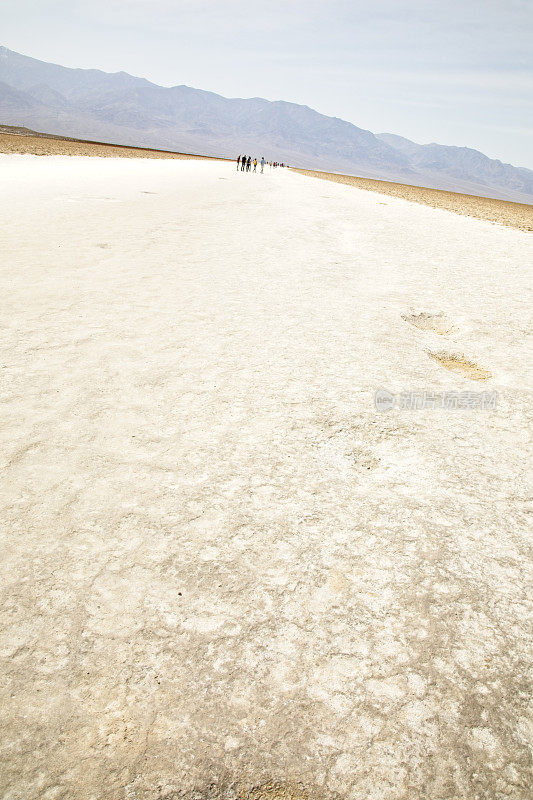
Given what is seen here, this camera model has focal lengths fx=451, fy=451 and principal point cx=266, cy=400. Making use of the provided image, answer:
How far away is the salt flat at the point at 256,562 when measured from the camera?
174 centimetres

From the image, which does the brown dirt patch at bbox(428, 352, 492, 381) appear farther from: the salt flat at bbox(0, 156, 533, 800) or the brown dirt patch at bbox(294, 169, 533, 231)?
the brown dirt patch at bbox(294, 169, 533, 231)

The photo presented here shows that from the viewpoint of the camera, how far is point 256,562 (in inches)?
98.1

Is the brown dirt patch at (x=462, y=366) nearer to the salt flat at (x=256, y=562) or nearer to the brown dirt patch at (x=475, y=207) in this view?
the salt flat at (x=256, y=562)

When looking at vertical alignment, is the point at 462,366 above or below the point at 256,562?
above

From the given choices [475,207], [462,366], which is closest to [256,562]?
[462,366]

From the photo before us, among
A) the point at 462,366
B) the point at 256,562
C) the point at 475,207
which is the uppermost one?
the point at 475,207

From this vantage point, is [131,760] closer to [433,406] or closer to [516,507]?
[516,507]

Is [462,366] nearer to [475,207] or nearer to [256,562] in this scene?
[256,562]

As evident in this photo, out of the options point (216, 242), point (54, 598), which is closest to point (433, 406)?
point (54, 598)

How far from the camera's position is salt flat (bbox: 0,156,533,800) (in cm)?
174

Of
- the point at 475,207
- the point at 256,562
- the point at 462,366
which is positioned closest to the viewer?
the point at 256,562

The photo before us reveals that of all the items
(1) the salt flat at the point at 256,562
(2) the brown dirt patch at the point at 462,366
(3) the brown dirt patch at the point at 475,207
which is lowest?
(1) the salt flat at the point at 256,562

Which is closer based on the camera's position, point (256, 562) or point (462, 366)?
point (256, 562)

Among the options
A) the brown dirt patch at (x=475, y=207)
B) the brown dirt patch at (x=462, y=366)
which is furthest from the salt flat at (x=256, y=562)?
the brown dirt patch at (x=475, y=207)
